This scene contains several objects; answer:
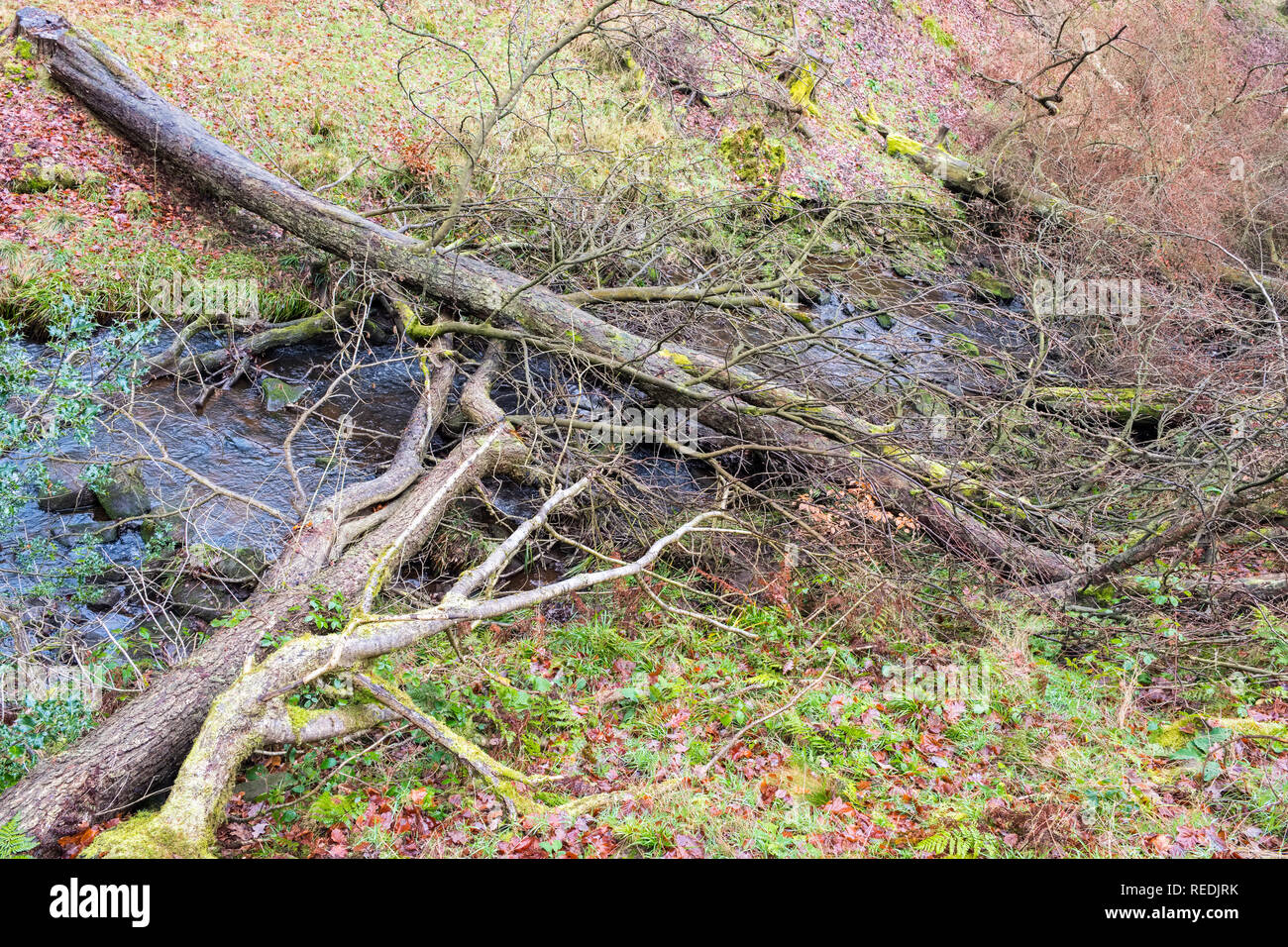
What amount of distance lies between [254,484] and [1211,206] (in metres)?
14.0

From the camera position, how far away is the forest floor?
340 centimetres

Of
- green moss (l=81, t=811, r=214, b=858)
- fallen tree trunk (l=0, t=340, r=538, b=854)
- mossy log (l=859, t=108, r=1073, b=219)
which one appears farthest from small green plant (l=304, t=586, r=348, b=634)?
mossy log (l=859, t=108, r=1073, b=219)

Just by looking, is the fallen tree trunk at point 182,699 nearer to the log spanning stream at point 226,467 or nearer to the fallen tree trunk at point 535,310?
the log spanning stream at point 226,467

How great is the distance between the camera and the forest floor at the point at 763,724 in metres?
3.40

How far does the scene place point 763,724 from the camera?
4.39 metres

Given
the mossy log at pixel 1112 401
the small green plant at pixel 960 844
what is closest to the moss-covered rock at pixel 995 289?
the mossy log at pixel 1112 401

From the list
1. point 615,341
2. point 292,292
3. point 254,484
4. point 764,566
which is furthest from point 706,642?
point 292,292

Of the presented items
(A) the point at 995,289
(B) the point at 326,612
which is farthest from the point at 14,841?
(A) the point at 995,289

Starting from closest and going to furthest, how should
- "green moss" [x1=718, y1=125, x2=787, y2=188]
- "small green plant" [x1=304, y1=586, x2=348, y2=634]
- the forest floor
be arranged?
the forest floor, "small green plant" [x1=304, y1=586, x2=348, y2=634], "green moss" [x1=718, y1=125, x2=787, y2=188]

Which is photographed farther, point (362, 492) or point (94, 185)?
point (94, 185)

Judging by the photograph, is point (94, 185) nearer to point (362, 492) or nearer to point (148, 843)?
point (362, 492)

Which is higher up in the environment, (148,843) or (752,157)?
(752,157)

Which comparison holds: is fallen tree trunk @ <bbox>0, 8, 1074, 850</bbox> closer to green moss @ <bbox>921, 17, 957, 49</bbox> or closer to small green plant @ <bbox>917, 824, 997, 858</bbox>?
small green plant @ <bbox>917, 824, 997, 858</bbox>

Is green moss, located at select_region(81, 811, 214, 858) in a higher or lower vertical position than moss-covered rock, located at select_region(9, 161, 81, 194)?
lower
